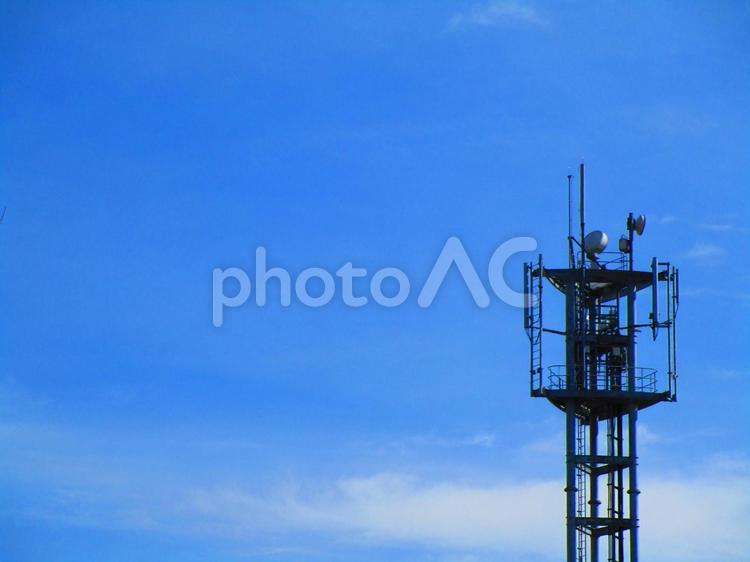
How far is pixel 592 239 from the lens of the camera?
140m

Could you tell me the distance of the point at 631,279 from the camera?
139 metres

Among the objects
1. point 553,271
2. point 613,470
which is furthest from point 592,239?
point 613,470

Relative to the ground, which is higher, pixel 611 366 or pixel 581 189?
pixel 581 189

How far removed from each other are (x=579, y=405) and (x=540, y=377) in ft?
10.3

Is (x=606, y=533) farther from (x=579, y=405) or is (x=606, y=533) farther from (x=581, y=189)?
(x=581, y=189)

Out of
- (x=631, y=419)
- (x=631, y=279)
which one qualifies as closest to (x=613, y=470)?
(x=631, y=419)

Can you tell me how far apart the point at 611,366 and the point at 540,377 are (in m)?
4.57

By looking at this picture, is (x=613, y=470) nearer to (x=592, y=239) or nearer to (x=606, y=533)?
(x=606, y=533)

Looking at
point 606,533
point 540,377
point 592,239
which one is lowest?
point 606,533

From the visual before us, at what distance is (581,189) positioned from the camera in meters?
142

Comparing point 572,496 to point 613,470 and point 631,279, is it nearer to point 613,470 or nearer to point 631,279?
point 613,470

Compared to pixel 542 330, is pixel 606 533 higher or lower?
lower

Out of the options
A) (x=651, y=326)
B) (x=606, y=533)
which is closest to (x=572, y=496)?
(x=606, y=533)

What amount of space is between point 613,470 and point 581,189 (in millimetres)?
17905
